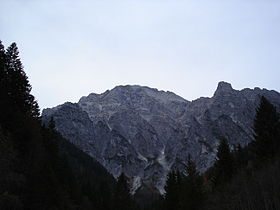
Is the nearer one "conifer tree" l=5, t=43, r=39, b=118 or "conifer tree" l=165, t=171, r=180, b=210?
"conifer tree" l=5, t=43, r=39, b=118

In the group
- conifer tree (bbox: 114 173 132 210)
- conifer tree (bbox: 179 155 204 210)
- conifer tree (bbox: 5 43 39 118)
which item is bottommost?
conifer tree (bbox: 179 155 204 210)

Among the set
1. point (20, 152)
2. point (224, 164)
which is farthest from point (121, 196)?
point (20, 152)

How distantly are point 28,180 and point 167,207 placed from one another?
32.6 m

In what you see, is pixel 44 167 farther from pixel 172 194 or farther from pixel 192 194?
pixel 172 194

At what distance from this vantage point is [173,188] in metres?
55.1

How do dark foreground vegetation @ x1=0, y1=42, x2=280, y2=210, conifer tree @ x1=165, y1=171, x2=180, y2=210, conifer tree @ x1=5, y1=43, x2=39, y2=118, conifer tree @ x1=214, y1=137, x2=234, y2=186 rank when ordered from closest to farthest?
→ 1. dark foreground vegetation @ x1=0, y1=42, x2=280, y2=210
2. conifer tree @ x1=5, y1=43, x2=39, y2=118
3. conifer tree @ x1=214, y1=137, x2=234, y2=186
4. conifer tree @ x1=165, y1=171, x2=180, y2=210

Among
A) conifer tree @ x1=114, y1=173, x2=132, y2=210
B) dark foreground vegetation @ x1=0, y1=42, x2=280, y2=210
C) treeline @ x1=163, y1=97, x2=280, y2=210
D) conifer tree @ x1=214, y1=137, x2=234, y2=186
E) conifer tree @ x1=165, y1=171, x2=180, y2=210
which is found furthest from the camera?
conifer tree @ x1=114, y1=173, x2=132, y2=210

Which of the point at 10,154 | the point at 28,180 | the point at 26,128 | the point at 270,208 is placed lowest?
the point at 270,208

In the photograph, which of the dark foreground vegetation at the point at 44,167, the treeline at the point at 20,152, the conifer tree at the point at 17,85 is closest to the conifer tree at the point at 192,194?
the dark foreground vegetation at the point at 44,167

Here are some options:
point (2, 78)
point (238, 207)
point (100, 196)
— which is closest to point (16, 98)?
point (2, 78)

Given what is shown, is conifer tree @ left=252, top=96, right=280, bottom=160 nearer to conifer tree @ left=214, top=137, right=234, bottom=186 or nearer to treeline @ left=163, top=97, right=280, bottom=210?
A: treeline @ left=163, top=97, right=280, bottom=210

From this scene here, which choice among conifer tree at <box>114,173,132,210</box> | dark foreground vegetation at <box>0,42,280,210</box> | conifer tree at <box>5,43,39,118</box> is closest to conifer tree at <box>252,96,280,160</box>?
dark foreground vegetation at <box>0,42,280,210</box>

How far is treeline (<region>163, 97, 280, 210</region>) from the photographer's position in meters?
29.4

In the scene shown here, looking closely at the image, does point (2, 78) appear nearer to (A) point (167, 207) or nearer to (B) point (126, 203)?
(A) point (167, 207)
